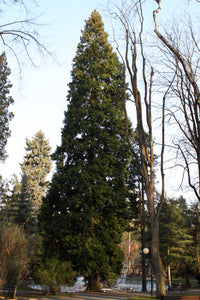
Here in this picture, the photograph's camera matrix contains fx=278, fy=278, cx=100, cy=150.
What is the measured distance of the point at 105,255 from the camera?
15.0 metres

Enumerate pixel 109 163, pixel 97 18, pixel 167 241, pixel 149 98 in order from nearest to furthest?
pixel 149 98 < pixel 109 163 < pixel 97 18 < pixel 167 241

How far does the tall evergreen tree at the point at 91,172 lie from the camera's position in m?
15.4

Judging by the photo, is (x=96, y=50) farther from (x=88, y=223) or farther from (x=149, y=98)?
(x=88, y=223)

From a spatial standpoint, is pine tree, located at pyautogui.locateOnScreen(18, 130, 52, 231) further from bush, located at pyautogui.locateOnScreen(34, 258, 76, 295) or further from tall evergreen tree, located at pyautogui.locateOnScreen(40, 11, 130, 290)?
bush, located at pyautogui.locateOnScreen(34, 258, 76, 295)

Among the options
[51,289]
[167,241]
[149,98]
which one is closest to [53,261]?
[51,289]

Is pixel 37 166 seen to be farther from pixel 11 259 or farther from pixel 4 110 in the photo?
pixel 11 259

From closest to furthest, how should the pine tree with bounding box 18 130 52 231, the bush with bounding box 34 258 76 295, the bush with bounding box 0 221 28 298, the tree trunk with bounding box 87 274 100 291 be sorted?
the bush with bounding box 0 221 28 298 → the bush with bounding box 34 258 76 295 → the tree trunk with bounding box 87 274 100 291 → the pine tree with bounding box 18 130 52 231

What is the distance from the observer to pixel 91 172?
16719 millimetres

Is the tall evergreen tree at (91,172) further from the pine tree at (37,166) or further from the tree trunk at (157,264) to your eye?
the pine tree at (37,166)

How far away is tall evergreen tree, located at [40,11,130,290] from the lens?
15.4 meters

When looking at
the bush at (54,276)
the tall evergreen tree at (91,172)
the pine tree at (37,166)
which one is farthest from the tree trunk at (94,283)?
the pine tree at (37,166)

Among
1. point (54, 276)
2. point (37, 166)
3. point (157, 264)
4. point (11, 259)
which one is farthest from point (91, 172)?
point (37, 166)

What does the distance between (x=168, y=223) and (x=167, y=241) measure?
150 cm

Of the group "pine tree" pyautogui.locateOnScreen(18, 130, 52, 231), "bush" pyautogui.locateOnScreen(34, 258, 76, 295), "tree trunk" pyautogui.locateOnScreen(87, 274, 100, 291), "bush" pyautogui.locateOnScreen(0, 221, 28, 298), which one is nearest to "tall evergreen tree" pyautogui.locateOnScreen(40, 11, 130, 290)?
"tree trunk" pyautogui.locateOnScreen(87, 274, 100, 291)
